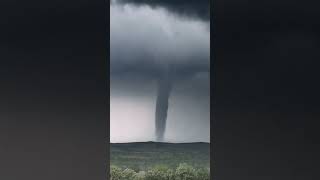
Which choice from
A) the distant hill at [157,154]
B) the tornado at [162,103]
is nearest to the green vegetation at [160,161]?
the distant hill at [157,154]

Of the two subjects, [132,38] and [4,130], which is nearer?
[4,130]

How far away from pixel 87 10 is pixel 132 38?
3.15 metres

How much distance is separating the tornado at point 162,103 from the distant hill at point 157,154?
0.26 meters

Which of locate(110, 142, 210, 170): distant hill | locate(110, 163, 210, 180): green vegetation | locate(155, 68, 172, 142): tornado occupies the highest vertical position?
locate(155, 68, 172, 142): tornado

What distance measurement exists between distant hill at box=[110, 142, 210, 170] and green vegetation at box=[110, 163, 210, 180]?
0.31ft

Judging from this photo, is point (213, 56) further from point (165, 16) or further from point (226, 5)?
point (165, 16)

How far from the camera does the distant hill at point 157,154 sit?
7.20 meters

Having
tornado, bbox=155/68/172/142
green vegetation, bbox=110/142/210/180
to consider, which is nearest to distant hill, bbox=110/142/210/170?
green vegetation, bbox=110/142/210/180

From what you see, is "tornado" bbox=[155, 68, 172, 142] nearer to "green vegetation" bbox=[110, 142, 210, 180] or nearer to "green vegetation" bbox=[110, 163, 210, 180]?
"green vegetation" bbox=[110, 142, 210, 180]

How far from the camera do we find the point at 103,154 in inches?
177

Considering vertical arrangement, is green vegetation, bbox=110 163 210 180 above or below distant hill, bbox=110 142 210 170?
below

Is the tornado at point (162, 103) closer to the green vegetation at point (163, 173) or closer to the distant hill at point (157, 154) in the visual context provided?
the distant hill at point (157, 154)

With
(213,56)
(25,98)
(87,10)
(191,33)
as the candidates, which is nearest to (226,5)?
(213,56)

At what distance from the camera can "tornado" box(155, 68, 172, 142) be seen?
7.26m
